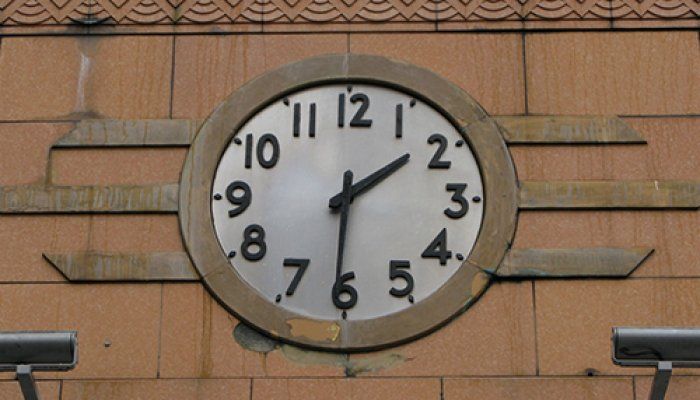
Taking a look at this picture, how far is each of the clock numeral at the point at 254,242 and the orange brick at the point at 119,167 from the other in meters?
0.75

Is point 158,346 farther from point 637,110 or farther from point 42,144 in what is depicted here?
point 637,110

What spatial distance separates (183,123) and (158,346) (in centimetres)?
184

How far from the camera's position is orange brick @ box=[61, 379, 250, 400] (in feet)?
36.9

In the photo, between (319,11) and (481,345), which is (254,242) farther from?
(319,11)

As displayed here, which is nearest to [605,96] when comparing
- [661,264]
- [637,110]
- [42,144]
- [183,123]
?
[637,110]

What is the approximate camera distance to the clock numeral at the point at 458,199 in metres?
11.7

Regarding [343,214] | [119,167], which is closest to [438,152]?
[343,214]

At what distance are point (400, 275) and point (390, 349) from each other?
583 millimetres

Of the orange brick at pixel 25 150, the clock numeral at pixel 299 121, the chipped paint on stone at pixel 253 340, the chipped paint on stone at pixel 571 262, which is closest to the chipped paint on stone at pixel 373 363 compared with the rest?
the chipped paint on stone at pixel 253 340

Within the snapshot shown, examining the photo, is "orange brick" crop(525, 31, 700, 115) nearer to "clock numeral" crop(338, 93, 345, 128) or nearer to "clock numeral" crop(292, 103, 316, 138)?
"clock numeral" crop(338, 93, 345, 128)

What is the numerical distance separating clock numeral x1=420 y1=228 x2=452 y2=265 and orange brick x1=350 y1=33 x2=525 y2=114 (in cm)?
116

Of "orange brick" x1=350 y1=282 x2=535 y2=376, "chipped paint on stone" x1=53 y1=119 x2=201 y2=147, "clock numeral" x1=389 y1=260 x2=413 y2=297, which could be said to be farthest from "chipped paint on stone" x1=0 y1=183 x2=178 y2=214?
"orange brick" x1=350 y1=282 x2=535 y2=376

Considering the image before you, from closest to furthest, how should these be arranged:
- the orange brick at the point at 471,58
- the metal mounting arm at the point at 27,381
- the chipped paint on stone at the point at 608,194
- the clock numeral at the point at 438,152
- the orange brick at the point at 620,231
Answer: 1. the metal mounting arm at the point at 27,381
2. the orange brick at the point at 620,231
3. the chipped paint on stone at the point at 608,194
4. the clock numeral at the point at 438,152
5. the orange brick at the point at 471,58

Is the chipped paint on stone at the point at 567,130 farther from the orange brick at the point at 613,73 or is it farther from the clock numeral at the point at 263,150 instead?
the clock numeral at the point at 263,150
